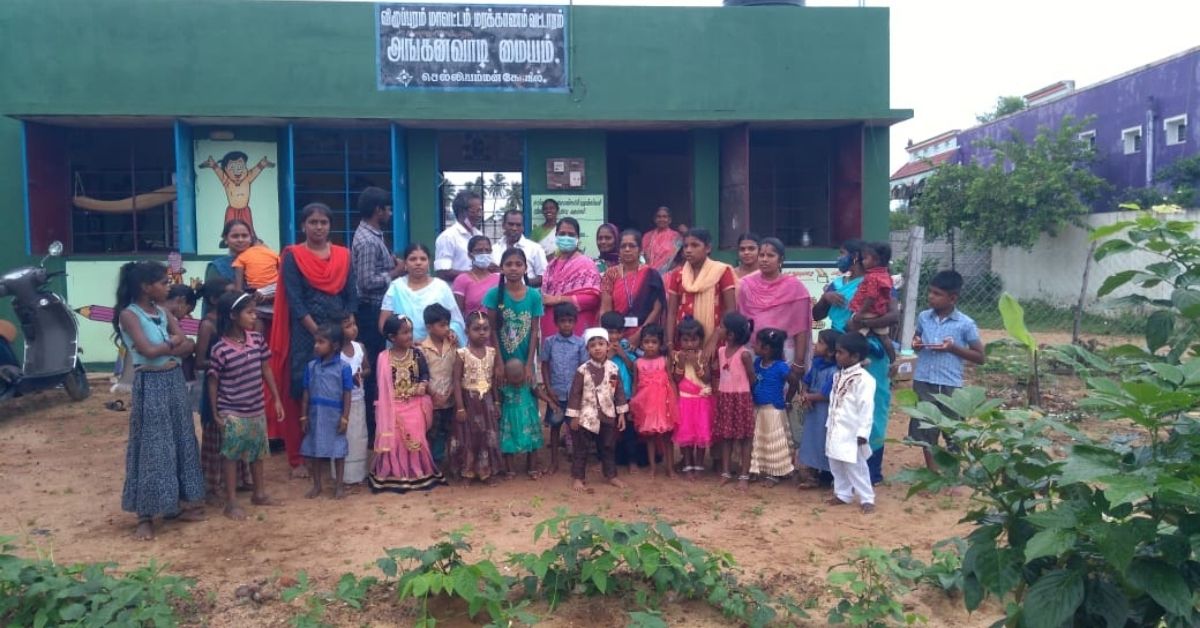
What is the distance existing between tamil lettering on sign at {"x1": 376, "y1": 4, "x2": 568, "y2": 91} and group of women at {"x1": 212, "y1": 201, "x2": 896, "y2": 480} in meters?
3.76

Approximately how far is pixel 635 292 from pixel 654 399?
728mm

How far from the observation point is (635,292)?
5.87m

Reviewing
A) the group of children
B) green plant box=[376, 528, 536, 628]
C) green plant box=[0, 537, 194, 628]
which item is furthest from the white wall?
green plant box=[0, 537, 194, 628]

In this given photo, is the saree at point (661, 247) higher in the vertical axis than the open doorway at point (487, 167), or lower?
lower

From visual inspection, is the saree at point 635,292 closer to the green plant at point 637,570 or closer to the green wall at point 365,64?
the green plant at point 637,570

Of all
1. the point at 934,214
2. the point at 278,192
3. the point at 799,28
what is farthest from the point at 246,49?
the point at 934,214

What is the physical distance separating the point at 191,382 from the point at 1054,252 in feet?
49.7

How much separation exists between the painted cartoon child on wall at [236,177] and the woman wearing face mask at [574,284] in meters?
4.58

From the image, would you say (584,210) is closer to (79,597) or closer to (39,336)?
(39,336)

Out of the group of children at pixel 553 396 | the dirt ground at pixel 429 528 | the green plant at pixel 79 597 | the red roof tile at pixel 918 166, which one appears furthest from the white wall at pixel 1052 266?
the green plant at pixel 79 597

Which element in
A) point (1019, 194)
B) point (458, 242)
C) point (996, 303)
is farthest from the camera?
point (1019, 194)

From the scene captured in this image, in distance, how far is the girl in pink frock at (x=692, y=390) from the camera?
5.57 m

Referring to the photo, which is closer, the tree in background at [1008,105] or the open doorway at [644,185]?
the open doorway at [644,185]

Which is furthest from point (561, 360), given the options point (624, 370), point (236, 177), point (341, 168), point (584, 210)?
point (236, 177)
